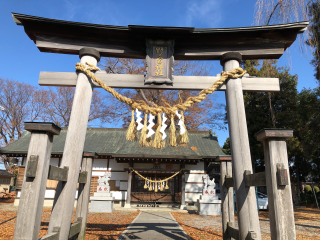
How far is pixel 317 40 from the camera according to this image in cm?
623

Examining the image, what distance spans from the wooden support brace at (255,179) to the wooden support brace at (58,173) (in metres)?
2.42

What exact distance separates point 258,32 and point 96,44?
2654mm

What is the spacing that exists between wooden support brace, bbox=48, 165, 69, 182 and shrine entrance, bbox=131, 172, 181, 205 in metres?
9.40

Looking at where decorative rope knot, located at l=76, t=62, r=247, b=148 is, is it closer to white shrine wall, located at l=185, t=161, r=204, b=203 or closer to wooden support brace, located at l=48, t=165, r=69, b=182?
wooden support brace, located at l=48, t=165, r=69, b=182

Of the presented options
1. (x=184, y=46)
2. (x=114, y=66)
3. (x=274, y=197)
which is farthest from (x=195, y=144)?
(x=274, y=197)

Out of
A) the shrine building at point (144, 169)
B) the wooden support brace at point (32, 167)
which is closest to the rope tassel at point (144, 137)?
the wooden support brace at point (32, 167)

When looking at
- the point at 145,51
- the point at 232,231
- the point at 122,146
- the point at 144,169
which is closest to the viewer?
the point at 232,231

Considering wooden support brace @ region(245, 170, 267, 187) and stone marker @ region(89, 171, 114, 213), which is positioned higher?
wooden support brace @ region(245, 170, 267, 187)

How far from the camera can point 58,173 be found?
2.59m

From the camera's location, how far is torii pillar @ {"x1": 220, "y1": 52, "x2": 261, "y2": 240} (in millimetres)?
2791

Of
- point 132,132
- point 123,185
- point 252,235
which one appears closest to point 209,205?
point 123,185

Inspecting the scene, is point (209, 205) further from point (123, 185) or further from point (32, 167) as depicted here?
point (32, 167)

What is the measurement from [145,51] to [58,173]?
7.64 feet

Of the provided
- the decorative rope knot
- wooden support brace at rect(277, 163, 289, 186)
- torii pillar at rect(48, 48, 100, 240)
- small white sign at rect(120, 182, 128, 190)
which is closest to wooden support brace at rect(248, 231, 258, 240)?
wooden support brace at rect(277, 163, 289, 186)
